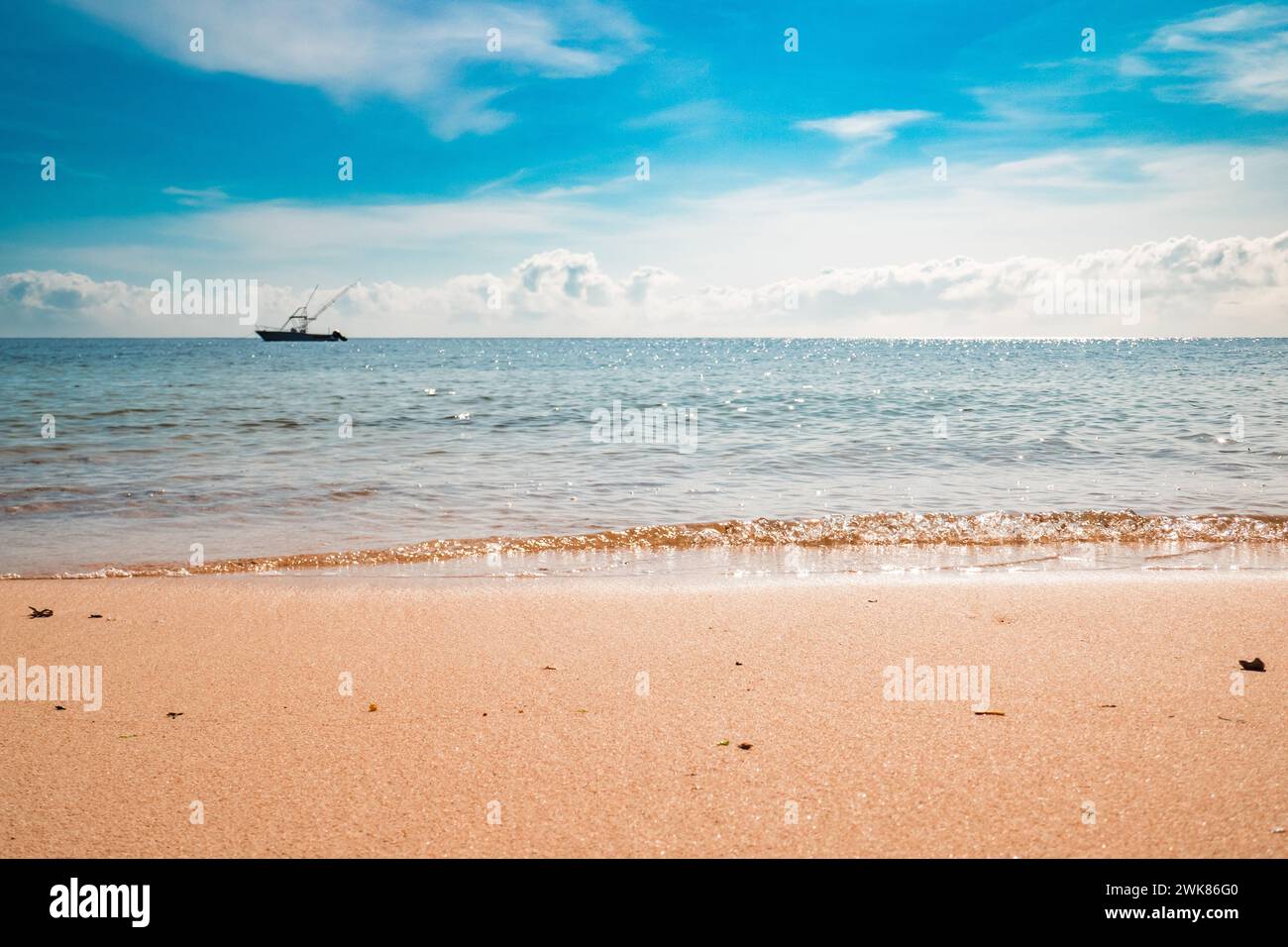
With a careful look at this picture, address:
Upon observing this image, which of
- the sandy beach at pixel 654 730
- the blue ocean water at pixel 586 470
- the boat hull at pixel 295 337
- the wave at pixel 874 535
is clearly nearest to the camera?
the sandy beach at pixel 654 730

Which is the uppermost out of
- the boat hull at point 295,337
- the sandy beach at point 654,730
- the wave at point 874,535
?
the boat hull at point 295,337

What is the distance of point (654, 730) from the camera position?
396cm

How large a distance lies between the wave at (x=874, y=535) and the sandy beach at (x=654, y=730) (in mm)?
2255

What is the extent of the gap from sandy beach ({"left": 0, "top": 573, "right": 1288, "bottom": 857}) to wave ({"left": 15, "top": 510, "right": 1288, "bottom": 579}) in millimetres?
2255

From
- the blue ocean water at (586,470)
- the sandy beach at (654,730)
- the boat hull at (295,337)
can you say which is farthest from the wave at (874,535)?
the boat hull at (295,337)

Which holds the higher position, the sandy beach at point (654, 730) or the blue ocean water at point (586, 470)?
the blue ocean water at point (586, 470)

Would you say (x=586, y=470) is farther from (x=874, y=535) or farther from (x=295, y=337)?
(x=295, y=337)

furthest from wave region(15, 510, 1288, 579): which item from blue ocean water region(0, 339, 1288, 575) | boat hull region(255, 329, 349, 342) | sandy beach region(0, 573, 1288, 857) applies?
boat hull region(255, 329, 349, 342)

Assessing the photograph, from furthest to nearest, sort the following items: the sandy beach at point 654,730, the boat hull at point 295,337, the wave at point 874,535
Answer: the boat hull at point 295,337, the wave at point 874,535, the sandy beach at point 654,730

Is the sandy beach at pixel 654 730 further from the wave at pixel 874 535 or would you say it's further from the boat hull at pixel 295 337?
the boat hull at pixel 295 337

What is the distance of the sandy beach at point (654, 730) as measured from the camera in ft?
10.1

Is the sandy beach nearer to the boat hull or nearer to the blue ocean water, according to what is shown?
the blue ocean water
